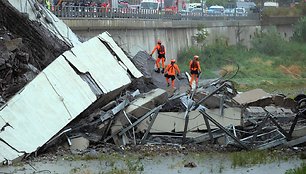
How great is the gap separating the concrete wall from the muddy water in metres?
11.8

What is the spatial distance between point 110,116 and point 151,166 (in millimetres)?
2412

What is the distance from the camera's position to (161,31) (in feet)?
160

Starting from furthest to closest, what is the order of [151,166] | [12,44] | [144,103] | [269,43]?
[269,43], [12,44], [144,103], [151,166]

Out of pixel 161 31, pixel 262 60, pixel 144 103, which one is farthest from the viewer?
pixel 262 60

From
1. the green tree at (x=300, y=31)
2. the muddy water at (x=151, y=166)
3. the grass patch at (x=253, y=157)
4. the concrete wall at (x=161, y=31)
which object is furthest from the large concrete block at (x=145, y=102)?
the green tree at (x=300, y=31)

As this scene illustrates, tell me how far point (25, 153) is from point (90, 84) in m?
3.23

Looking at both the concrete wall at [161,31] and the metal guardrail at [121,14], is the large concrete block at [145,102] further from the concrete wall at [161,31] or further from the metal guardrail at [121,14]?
the metal guardrail at [121,14]

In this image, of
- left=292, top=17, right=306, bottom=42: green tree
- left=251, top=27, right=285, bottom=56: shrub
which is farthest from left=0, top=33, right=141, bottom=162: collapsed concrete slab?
left=292, top=17, right=306, bottom=42: green tree

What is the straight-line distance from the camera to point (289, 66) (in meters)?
55.6

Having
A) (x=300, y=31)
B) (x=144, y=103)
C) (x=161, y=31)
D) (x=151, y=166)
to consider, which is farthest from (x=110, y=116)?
(x=300, y=31)

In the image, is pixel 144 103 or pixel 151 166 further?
pixel 144 103

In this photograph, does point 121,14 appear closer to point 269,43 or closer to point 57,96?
point 57,96

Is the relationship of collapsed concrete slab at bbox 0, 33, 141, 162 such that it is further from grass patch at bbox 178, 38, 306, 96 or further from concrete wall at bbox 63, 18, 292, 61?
grass patch at bbox 178, 38, 306, 96

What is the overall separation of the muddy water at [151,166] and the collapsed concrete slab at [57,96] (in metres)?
0.75
